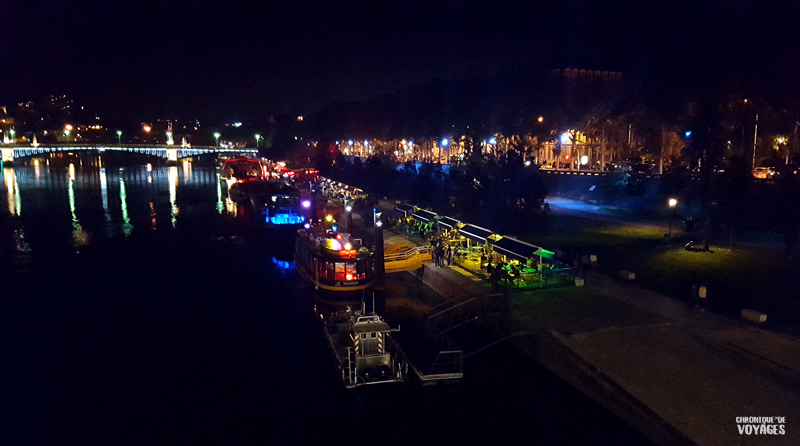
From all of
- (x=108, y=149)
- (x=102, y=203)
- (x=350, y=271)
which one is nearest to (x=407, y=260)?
(x=350, y=271)

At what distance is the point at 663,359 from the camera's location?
13.5 meters

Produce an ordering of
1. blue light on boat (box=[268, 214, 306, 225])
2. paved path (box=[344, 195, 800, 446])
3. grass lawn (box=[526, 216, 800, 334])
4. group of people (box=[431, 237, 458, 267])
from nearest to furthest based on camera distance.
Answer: paved path (box=[344, 195, 800, 446]) < grass lawn (box=[526, 216, 800, 334]) < group of people (box=[431, 237, 458, 267]) < blue light on boat (box=[268, 214, 306, 225])

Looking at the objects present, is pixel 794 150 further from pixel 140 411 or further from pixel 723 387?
pixel 140 411

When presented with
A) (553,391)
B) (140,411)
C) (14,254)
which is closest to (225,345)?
(140,411)

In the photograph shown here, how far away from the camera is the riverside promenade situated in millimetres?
11164

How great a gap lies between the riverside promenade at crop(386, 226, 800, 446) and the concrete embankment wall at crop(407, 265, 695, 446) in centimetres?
3

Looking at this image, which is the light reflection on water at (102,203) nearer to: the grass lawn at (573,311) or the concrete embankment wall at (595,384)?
the grass lawn at (573,311)

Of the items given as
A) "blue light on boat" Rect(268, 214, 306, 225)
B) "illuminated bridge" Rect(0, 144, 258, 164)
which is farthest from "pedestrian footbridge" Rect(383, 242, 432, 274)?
"illuminated bridge" Rect(0, 144, 258, 164)

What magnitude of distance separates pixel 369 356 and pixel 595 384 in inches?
237

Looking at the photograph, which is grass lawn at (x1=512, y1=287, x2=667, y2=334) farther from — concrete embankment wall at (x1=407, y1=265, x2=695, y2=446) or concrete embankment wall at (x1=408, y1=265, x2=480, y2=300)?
concrete embankment wall at (x1=408, y1=265, x2=480, y2=300)

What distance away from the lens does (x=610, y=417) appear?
42.8 feet

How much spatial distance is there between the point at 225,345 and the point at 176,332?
8.59ft

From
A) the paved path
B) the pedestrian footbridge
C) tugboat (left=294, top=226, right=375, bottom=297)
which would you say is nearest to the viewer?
the paved path

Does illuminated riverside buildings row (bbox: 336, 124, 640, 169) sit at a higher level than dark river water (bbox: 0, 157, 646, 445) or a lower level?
higher
